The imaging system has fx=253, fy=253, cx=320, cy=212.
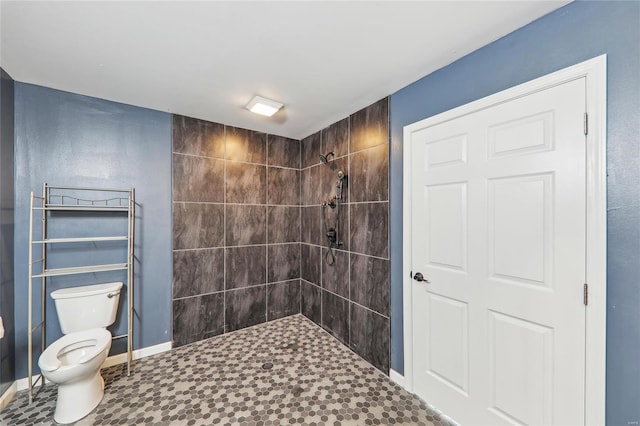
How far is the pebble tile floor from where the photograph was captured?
171 centimetres

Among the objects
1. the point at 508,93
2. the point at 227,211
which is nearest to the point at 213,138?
the point at 227,211

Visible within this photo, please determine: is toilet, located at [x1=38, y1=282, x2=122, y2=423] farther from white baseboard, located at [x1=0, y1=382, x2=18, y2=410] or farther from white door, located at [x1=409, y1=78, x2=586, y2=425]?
white door, located at [x1=409, y1=78, x2=586, y2=425]

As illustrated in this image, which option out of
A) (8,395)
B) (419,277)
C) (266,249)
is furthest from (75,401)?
(419,277)

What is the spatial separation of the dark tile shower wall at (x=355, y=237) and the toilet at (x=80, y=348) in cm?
199

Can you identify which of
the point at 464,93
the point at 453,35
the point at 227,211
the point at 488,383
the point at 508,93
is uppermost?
the point at 453,35

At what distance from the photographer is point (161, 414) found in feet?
5.71

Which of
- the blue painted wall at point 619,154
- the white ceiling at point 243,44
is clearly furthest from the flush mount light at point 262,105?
the blue painted wall at point 619,154

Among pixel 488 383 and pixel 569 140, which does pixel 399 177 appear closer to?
pixel 569 140

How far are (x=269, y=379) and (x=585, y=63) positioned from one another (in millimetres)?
2831

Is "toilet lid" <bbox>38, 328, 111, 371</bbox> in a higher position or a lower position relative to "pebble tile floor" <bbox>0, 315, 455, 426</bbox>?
higher

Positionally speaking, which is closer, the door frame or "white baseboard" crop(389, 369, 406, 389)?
the door frame

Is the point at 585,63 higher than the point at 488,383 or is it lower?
higher

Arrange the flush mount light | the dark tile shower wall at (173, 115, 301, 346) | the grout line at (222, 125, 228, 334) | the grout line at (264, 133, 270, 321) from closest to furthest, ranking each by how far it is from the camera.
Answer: the flush mount light
the dark tile shower wall at (173, 115, 301, 346)
the grout line at (222, 125, 228, 334)
the grout line at (264, 133, 270, 321)

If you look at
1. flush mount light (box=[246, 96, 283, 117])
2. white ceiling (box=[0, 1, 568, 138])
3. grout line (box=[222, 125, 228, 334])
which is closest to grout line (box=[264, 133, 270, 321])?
grout line (box=[222, 125, 228, 334])
